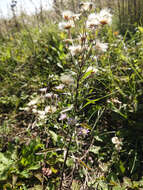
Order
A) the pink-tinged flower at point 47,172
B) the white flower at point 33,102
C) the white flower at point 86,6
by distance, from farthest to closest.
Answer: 1. the white flower at point 33,102
2. the pink-tinged flower at point 47,172
3. the white flower at point 86,6

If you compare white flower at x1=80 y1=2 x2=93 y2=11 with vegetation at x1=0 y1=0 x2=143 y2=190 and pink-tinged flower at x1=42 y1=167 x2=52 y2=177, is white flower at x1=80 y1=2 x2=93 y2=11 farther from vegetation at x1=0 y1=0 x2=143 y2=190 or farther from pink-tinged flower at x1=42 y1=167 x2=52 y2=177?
pink-tinged flower at x1=42 y1=167 x2=52 y2=177

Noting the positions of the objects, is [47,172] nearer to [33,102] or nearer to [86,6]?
[33,102]

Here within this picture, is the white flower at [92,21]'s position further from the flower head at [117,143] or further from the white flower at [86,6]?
the flower head at [117,143]

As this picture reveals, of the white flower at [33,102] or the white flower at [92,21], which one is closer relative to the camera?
the white flower at [92,21]

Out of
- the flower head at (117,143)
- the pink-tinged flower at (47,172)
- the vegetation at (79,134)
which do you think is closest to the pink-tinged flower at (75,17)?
the vegetation at (79,134)

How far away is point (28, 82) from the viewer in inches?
76.9

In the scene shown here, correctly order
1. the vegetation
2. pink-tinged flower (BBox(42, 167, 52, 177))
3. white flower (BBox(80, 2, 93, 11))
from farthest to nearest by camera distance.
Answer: pink-tinged flower (BBox(42, 167, 52, 177)), the vegetation, white flower (BBox(80, 2, 93, 11))

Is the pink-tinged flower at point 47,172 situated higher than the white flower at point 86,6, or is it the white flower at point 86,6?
the white flower at point 86,6

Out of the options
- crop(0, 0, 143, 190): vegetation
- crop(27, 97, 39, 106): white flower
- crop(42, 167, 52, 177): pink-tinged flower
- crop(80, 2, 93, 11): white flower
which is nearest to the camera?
crop(80, 2, 93, 11): white flower

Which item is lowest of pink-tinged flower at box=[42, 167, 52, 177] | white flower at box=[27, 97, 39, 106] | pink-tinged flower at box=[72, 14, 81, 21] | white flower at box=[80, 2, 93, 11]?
pink-tinged flower at box=[42, 167, 52, 177]

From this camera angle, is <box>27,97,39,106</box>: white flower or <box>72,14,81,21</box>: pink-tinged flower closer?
<box>72,14,81,21</box>: pink-tinged flower

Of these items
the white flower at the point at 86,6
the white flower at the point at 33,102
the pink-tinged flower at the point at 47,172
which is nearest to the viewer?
the white flower at the point at 86,6

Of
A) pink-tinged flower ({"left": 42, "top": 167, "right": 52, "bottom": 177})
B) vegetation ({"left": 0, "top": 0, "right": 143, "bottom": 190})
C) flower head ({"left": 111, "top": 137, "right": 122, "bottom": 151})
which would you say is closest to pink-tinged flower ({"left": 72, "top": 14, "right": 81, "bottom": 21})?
vegetation ({"left": 0, "top": 0, "right": 143, "bottom": 190})

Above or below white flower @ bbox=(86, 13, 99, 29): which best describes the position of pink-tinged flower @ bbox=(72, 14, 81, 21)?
above
